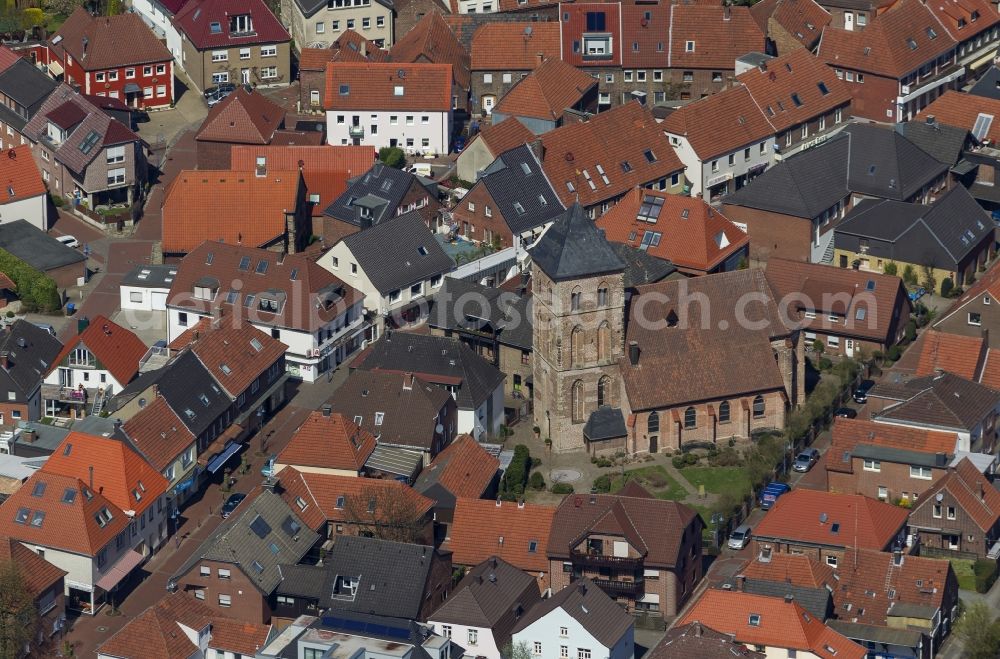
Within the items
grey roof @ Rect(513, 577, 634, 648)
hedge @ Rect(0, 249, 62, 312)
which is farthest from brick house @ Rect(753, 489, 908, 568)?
hedge @ Rect(0, 249, 62, 312)

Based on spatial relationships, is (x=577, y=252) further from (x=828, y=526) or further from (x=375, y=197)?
(x=375, y=197)

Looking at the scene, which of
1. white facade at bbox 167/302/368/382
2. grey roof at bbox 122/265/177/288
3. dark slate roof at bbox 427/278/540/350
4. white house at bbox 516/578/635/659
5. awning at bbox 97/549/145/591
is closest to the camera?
white house at bbox 516/578/635/659

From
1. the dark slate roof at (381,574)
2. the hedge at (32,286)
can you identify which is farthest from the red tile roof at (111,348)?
the dark slate roof at (381,574)

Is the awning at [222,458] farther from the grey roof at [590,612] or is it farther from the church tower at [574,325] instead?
the grey roof at [590,612]

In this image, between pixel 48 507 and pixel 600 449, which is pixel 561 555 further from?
pixel 48 507

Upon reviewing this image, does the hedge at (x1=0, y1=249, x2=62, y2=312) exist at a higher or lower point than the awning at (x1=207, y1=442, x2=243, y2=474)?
higher

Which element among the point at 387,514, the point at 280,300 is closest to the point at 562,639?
the point at 387,514

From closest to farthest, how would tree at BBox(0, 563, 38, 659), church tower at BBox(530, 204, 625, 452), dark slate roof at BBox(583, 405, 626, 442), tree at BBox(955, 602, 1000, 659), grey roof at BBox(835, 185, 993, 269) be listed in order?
tree at BBox(955, 602, 1000, 659), tree at BBox(0, 563, 38, 659), church tower at BBox(530, 204, 625, 452), dark slate roof at BBox(583, 405, 626, 442), grey roof at BBox(835, 185, 993, 269)

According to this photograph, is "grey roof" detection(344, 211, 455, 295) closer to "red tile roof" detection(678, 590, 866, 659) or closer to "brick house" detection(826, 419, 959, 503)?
"brick house" detection(826, 419, 959, 503)
